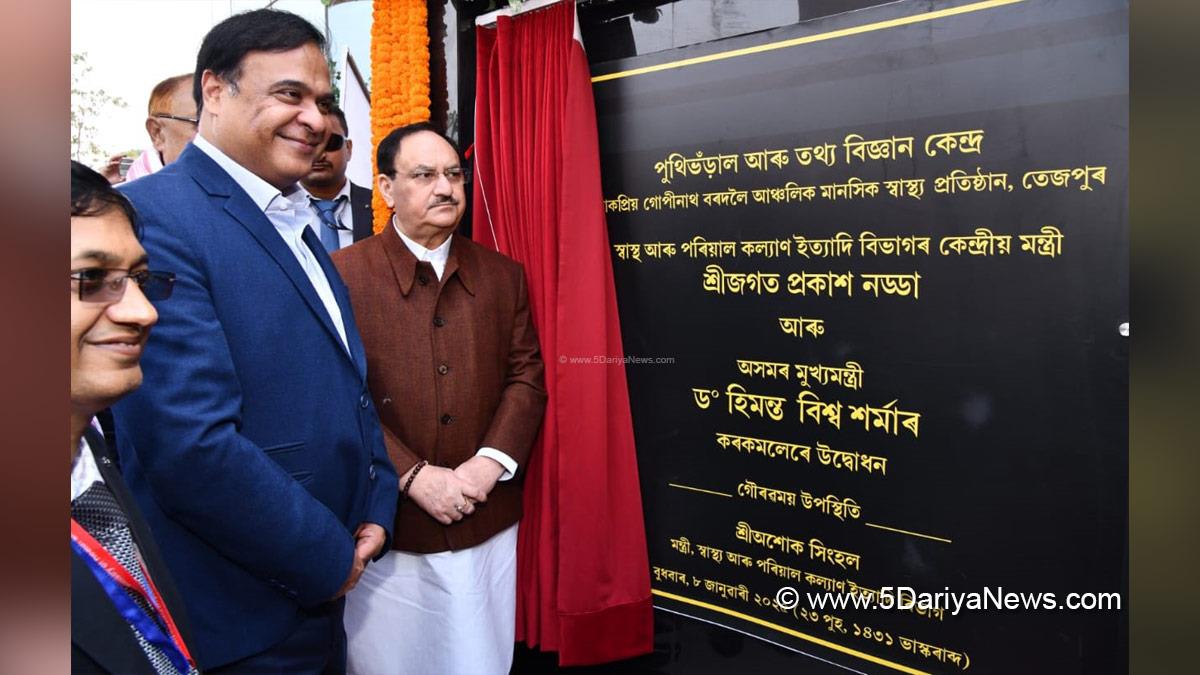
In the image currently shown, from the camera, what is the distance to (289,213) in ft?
4.63

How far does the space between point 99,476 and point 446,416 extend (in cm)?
130

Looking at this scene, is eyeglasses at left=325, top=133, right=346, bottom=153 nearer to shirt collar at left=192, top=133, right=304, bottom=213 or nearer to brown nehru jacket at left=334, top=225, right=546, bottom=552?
brown nehru jacket at left=334, top=225, right=546, bottom=552

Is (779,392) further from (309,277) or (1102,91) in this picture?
(309,277)

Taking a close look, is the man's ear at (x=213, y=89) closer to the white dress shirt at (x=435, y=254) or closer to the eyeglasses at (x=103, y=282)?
the eyeglasses at (x=103, y=282)

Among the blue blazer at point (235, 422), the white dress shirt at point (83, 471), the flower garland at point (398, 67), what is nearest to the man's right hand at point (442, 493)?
the blue blazer at point (235, 422)

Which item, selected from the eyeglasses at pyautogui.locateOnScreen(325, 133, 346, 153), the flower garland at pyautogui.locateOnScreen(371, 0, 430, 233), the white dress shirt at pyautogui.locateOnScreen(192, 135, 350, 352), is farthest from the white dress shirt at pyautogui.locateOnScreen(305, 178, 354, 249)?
the white dress shirt at pyautogui.locateOnScreen(192, 135, 350, 352)

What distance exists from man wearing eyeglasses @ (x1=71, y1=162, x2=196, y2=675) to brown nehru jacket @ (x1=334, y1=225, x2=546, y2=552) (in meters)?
1.22

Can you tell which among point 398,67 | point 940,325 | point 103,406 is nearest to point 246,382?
point 103,406

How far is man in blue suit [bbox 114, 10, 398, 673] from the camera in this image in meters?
1.13

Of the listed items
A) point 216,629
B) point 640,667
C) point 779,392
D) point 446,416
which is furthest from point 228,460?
point 640,667

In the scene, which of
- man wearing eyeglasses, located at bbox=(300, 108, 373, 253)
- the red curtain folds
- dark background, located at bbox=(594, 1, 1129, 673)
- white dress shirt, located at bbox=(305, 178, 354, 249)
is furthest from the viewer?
white dress shirt, located at bbox=(305, 178, 354, 249)

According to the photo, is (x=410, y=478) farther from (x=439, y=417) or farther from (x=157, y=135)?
(x=157, y=135)
